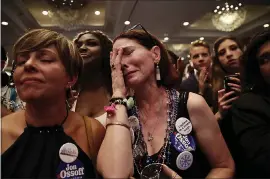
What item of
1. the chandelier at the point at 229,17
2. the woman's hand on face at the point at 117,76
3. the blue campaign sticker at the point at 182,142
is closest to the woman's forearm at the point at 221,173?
the blue campaign sticker at the point at 182,142

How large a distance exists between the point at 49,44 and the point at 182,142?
0.63m

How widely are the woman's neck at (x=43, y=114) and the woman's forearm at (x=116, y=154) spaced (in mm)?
186

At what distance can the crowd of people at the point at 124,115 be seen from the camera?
35.2 inches

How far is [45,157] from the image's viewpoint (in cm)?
88

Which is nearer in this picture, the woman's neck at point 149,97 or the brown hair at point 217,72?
the woman's neck at point 149,97

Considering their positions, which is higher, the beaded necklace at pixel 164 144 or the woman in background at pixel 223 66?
the woman in background at pixel 223 66

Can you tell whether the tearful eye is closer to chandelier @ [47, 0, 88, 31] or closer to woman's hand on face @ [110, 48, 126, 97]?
woman's hand on face @ [110, 48, 126, 97]

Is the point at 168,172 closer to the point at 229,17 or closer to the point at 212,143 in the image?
the point at 212,143

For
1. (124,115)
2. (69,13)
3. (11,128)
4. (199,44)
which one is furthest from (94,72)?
(199,44)

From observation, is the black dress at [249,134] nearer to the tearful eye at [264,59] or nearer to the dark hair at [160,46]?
the tearful eye at [264,59]

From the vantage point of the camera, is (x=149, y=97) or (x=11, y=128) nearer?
(x=11, y=128)

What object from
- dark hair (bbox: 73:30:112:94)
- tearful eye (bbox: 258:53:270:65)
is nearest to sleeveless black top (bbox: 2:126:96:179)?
dark hair (bbox: 73:30:112:94)

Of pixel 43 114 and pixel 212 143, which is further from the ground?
pixel 43 114

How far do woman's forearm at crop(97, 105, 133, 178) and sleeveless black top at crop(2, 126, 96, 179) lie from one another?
0.16 ft
